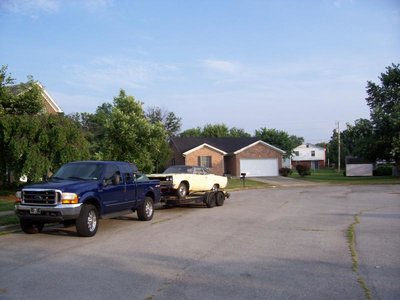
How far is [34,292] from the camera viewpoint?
648 centimetres

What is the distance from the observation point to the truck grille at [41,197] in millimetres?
11070

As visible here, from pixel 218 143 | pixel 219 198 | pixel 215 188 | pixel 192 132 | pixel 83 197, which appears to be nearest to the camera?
pixel 83 197

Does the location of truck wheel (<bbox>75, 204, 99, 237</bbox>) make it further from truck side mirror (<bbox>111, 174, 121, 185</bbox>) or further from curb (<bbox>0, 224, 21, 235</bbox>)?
curb (<bbox>0, 224, 21, 235</bbox>)

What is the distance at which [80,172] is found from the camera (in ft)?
41.5

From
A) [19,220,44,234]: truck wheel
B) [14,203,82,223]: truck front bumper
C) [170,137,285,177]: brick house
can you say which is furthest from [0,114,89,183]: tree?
[170,137,285,177]: brick house

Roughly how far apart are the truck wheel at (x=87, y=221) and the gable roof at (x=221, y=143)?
38104 millimetres

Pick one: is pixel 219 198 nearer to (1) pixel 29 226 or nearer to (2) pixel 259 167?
(1) pixel 29 226

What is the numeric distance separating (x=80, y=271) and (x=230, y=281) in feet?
8.34

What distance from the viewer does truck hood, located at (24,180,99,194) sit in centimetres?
1122

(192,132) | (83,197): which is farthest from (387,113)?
(192,132)

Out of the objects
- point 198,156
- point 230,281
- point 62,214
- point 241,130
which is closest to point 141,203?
point 62,214

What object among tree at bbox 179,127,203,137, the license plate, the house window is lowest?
the license plate

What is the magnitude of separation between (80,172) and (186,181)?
609 centimetres

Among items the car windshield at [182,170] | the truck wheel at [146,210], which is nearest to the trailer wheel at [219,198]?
the car windshield at [182,170]
